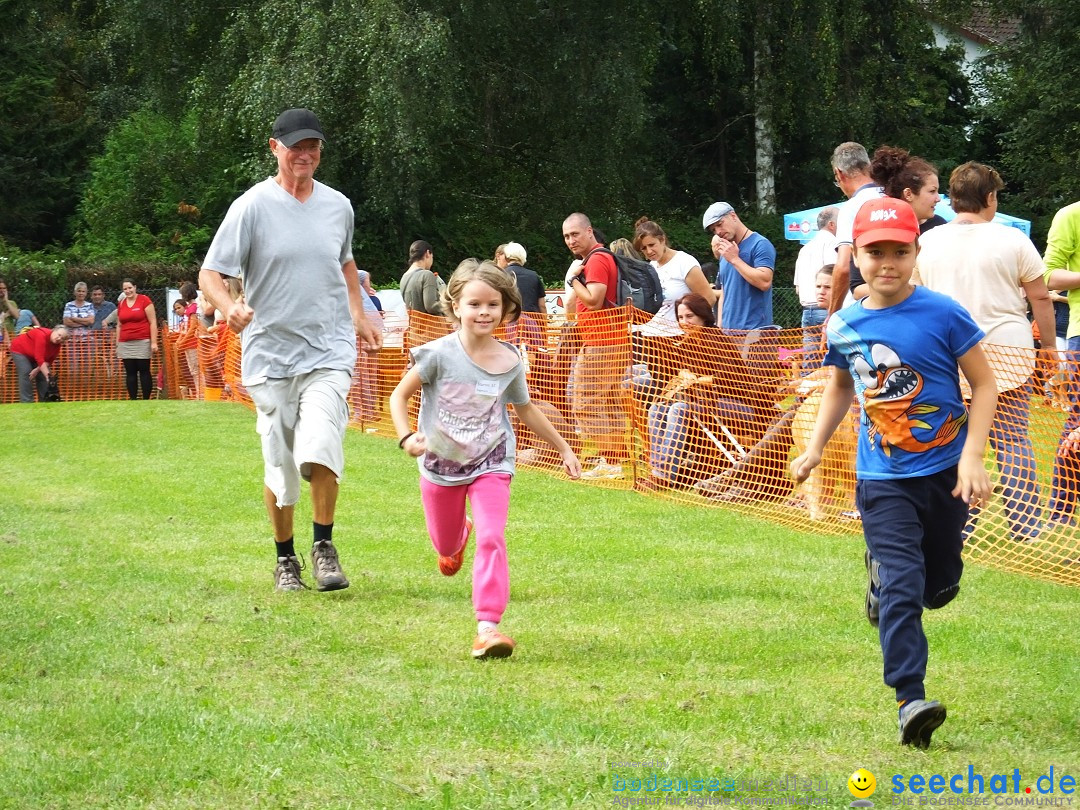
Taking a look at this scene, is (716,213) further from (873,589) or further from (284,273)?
(873,589)

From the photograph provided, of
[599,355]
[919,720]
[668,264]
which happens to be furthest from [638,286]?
[919,720]

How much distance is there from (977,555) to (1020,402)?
2.80 ft

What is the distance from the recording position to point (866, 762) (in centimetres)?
410

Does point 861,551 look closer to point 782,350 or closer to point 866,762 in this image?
point 782,350

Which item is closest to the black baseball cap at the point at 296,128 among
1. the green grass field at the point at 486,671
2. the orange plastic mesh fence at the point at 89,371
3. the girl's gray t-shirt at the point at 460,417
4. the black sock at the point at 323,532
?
the girl's gray t-shirt at the point at 460,417

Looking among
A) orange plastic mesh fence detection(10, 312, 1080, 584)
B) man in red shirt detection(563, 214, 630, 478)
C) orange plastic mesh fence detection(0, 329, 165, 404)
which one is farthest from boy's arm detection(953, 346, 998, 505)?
orange plastic mesh fence detection(0, 329, 165, 404)

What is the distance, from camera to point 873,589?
15.3 ft

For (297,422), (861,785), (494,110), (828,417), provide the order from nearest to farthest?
(861,785) < (828,417) < (297,422) < (494,110)

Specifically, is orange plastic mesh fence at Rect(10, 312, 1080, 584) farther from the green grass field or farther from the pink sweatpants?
the pink sweatpants

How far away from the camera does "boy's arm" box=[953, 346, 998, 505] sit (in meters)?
4.31

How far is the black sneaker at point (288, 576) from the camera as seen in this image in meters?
7.13

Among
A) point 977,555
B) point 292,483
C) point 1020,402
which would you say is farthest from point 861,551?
point 292,483

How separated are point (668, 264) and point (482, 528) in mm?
6558

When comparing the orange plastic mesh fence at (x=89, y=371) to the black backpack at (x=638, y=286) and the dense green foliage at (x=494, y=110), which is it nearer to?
the dense green foliage at (x=494, y=110)
